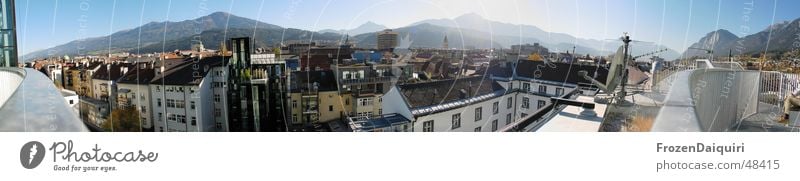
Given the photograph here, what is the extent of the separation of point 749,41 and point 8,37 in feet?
16.6

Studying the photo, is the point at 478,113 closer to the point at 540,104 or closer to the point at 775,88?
the point at 540,104

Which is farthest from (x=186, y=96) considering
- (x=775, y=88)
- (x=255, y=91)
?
(x=775, y=88)

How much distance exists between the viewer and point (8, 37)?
8.86 ft

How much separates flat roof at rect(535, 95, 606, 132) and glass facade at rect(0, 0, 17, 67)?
139 inches

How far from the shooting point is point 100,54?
2.72 meters

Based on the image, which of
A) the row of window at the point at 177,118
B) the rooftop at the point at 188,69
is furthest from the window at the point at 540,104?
the row of window at the point at 177,118

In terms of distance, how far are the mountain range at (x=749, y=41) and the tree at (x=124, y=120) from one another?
3727 millimetres

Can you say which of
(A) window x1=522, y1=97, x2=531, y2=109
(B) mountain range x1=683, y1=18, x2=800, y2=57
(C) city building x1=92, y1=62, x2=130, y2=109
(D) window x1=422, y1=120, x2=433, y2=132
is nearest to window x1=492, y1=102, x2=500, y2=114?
(A) window x1=522, y1=97, x2=531, y2=109

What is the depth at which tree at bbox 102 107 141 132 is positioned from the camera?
8.54 feet

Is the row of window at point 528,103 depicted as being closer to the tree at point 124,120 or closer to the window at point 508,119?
the window at point 508,119

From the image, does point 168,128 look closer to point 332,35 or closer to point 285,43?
point 285,43

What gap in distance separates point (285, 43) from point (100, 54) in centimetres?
127
